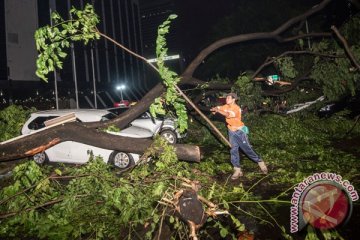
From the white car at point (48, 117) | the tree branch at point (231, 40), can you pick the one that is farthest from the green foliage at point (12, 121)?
the tree branch at point (231, 40)

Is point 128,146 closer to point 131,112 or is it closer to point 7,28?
point 131,112

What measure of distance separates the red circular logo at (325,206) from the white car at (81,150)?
459 centimetres

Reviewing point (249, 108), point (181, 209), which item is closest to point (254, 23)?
point (249, 108)

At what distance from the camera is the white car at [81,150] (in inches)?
319

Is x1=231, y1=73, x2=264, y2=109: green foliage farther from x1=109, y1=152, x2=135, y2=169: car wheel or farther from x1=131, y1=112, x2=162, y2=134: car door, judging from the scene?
x1=109, y1=152, x2=135, y2=169: car wheel

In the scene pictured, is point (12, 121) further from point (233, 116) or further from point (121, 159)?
point (233, 116)

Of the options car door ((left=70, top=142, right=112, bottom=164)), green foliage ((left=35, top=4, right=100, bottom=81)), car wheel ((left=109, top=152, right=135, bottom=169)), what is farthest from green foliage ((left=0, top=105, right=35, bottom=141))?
green foliage ((left=35, top=4, right=100, bottom=81))

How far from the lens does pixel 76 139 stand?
17.7 ft

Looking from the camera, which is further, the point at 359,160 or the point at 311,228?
the point at 359,160

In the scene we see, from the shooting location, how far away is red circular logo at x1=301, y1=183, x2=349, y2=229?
4155mm

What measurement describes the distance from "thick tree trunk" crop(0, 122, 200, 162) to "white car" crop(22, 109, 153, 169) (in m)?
2.37

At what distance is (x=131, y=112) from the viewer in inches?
254

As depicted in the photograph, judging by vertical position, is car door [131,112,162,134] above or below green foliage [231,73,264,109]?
below

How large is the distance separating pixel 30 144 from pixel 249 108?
25.7 feet
